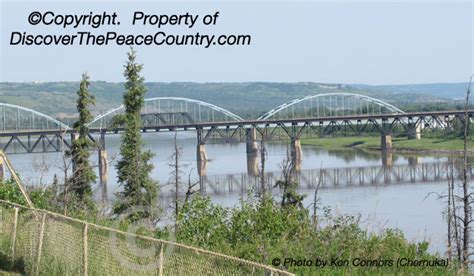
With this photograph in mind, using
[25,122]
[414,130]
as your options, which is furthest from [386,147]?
[25,122]

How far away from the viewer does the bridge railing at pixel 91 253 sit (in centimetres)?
875

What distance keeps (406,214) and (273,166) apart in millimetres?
38424

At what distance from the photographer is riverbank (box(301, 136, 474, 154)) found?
301 feet

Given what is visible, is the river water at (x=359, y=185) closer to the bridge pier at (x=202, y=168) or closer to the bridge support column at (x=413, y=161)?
the bridge support column at (x=413, y=161)

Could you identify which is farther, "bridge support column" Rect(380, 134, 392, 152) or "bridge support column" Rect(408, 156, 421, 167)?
"bridge support column" Rect(380, 134, 392, 152)

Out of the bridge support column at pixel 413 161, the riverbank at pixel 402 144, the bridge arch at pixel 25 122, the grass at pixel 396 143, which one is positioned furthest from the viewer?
the bridge arch at pixel 25 122

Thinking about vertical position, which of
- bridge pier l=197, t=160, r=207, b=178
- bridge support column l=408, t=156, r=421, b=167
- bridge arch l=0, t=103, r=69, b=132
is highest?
bridge arch l=0, t=103, r=69, b=132

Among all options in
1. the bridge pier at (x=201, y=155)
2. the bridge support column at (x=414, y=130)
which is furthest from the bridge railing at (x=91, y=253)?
the bridge support column at (x=414, y=130)

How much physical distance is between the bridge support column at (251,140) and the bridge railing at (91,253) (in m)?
85.5

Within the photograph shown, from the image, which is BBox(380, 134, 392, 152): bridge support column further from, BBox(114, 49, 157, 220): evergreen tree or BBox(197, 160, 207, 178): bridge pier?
BBox(114, 49, 157, 220): evergreen tree

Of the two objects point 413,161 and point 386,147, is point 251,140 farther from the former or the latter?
point 413,161

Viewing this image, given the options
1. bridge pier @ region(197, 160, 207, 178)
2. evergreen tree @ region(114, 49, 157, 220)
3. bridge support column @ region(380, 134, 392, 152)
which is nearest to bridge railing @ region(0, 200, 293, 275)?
evergreen tree @ region(114, 49, 157, 220)

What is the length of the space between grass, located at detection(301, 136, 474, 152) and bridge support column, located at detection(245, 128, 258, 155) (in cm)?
962

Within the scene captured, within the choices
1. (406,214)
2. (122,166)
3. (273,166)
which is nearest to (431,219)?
(406,214)
